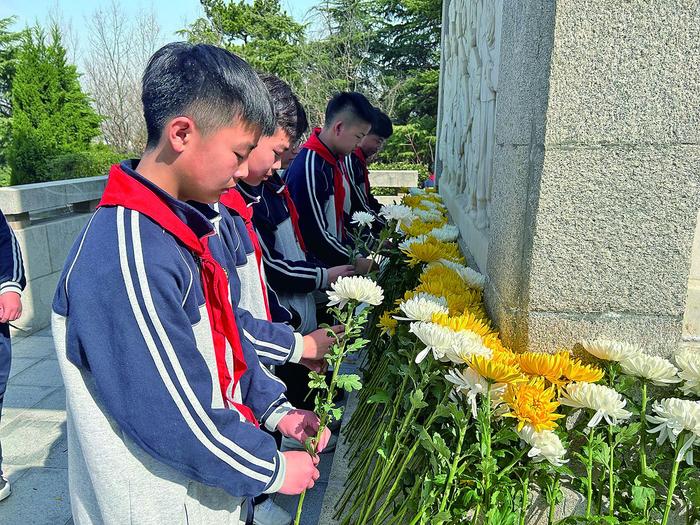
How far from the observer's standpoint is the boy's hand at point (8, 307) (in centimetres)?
275

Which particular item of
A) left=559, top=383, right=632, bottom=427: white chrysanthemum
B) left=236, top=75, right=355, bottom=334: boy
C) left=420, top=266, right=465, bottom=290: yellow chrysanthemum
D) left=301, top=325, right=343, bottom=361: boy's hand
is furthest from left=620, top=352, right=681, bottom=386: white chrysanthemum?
left=236, top=75, right=355, bottom=334: boy

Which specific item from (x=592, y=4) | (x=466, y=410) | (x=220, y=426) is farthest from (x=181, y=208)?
(x=592, y=4)

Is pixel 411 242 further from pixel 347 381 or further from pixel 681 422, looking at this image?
pixel 681 422

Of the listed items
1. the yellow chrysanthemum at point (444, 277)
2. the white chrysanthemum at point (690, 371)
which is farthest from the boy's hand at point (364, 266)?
the white chrysanthemum at point (690, 371)

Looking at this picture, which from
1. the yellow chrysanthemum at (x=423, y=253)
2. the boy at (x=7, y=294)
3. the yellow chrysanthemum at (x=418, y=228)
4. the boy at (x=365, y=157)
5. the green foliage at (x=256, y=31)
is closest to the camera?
the yellow chrysanthemum at (x=423, y=253)

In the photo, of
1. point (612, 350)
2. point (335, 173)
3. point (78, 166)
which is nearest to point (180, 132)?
point (612, 350)

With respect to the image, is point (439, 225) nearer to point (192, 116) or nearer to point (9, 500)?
point (192, 116)

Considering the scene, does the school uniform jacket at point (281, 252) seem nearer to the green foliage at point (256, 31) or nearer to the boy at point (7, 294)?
the boy at point (7, 294)

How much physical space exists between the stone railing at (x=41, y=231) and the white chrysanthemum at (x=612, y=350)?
5292mm

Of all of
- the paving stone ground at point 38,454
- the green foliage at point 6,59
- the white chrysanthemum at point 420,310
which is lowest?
the paving stone ground at point 38,454

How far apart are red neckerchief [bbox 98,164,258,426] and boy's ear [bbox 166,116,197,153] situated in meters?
0.11

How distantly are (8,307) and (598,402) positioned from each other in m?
2.74

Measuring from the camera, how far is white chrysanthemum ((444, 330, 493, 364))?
4.47 ft

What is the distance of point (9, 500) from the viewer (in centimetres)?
291
